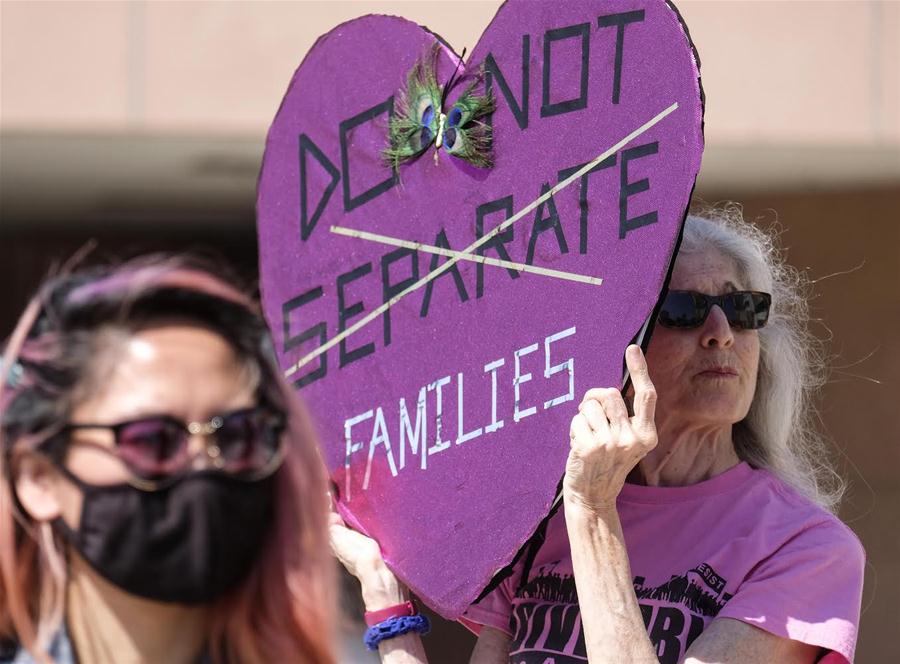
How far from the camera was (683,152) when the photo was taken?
1.80 meters

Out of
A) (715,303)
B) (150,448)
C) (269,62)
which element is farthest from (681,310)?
(269,62)

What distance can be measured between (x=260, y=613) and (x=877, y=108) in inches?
199

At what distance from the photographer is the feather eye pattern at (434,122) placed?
2.11 meters

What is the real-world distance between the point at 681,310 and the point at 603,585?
1.39 ft

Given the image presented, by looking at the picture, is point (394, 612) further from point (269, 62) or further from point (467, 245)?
point (269, 62)

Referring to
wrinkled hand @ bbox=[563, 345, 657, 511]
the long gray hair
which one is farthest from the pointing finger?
the long gray hair

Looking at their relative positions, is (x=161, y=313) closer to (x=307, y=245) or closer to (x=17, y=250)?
(x=307, y=245)

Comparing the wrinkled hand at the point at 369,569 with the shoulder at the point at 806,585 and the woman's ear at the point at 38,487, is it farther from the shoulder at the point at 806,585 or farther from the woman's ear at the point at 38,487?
the woman's ear at the point at 38,487

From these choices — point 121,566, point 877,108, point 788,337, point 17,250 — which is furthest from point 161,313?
point 17,250

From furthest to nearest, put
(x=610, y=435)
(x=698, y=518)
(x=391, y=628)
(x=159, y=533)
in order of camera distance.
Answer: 1. (x=391, y=628)
2. (x=698, y=518)
3. (x=610, y=435)
4. (x=159, y=533)

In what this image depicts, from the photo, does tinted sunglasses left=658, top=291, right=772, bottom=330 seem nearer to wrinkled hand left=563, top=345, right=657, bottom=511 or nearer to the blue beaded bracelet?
wrinkled hand left=563, top=345, right=657, bottom=511

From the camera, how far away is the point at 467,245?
6.96 feet

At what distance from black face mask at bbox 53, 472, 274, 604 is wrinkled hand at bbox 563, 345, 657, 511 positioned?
1.90ft

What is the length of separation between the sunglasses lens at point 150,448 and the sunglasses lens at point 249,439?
0.14 feet
